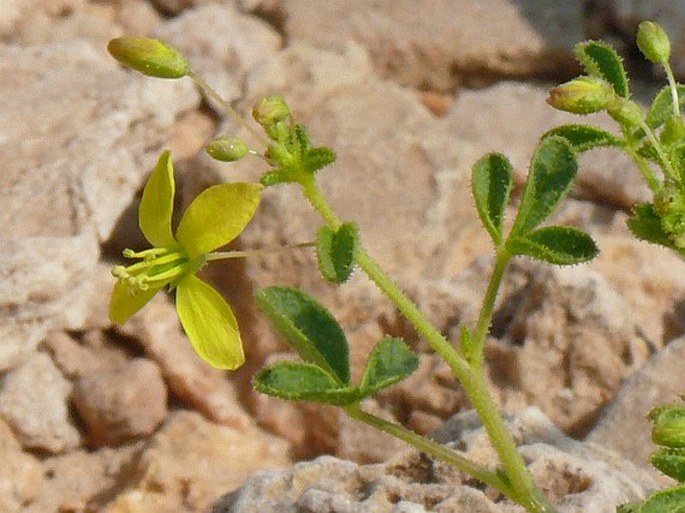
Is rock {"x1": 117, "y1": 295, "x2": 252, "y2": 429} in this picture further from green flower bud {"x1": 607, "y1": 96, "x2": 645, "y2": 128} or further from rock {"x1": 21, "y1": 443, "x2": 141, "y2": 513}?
green flower bud {"x1": 607, "y1": 96, "x2": 645, "y2": 128}

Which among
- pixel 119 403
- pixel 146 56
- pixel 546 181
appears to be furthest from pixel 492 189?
pixel 119 403

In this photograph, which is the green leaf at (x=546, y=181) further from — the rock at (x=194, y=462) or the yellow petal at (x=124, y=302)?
the rock at (x=194, y=462)

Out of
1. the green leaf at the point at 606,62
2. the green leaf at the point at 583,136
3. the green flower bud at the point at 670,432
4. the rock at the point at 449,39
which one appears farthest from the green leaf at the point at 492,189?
the rock at the point at 449,39

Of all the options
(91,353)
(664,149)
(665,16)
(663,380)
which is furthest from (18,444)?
(665,16)

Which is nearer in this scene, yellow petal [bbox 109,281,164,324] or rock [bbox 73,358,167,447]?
yellow petal [bbox 109,281,164,324]

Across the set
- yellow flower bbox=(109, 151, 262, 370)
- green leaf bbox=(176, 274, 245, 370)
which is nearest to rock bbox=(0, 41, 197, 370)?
yellow flower bbox=(109, 151, 262, 370)

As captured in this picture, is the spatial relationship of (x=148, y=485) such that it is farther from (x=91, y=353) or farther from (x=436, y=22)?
(x=436, y=22)

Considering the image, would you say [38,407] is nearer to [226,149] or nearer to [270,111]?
[226,149]
